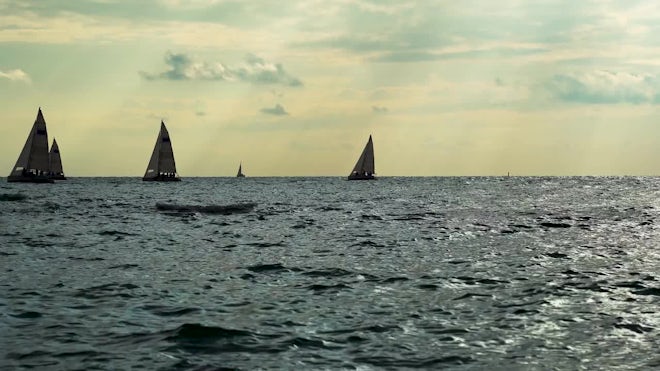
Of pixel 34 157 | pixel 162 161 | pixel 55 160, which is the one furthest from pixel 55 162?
pixel 34 157

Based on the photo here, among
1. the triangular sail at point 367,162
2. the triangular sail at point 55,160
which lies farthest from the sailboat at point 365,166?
the triangular sail at point 55,160

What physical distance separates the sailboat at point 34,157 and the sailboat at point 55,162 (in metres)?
27.8

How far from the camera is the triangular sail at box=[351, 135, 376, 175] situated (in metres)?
158

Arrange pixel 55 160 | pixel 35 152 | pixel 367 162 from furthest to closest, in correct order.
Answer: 1. pixel 367 162
2. pixel 55 160
3. pixel 35 152

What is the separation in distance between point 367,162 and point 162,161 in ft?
168

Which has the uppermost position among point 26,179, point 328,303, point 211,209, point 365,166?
point 365,166

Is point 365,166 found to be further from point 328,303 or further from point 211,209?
point 328,303

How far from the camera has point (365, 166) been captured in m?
162

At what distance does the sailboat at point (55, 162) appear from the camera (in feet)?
474

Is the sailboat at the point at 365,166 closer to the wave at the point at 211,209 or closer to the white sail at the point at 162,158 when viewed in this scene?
the white sail at the point at 162,158

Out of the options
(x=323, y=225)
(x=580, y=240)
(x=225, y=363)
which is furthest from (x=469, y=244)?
(x=225, y=363)

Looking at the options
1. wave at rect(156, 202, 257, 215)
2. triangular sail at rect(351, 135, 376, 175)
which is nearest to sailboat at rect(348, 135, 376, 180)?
triangular sail at rect(351, 135, 376, 175)

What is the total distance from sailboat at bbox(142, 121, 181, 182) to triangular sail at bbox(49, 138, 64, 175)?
22.0 m

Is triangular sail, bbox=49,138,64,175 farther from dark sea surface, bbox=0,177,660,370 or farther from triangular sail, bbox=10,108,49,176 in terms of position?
dark sea surface, bbox=0,177,660,370
